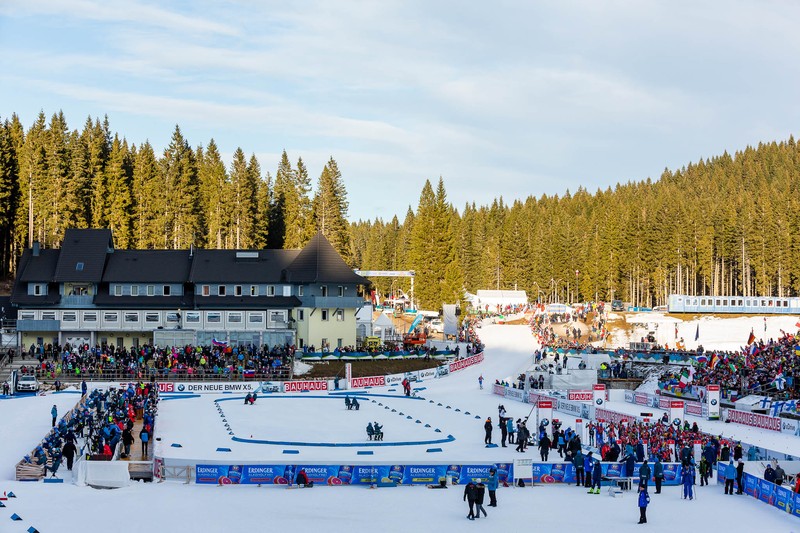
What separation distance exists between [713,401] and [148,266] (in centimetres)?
4160

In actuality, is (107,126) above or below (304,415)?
above

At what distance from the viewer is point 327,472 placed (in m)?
29.0

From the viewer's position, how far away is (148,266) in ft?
226

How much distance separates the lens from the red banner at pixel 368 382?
5728 centimetres

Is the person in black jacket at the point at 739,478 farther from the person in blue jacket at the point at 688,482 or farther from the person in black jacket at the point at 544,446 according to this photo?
the person in black jacket at the point at 544,446

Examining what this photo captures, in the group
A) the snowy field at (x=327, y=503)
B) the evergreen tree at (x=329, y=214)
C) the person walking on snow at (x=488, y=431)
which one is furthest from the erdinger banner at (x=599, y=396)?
the evergreen tree at (x=329, y=214)

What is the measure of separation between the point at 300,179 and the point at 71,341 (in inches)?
1511

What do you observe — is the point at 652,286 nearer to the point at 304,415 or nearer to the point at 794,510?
the point at 304,415

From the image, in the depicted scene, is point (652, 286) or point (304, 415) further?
point (652, 286)

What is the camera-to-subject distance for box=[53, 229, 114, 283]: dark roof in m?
65.9

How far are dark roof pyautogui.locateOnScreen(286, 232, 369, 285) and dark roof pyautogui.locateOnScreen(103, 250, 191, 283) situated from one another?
8.02 meters

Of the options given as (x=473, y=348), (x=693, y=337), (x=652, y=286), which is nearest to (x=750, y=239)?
(x=652, y=286)

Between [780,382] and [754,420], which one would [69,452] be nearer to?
[754,420]

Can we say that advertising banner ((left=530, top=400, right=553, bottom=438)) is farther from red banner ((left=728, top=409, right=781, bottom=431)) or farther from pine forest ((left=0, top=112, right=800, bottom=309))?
pine forest ((left=0, top=112, right=800, bottom=309))
